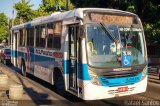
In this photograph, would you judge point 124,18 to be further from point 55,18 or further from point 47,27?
point 47,27

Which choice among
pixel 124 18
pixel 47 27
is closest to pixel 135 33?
pixel 124 18

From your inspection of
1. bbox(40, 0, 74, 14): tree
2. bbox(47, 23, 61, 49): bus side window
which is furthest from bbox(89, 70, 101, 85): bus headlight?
bbox(40, 0, 74, 14): tree

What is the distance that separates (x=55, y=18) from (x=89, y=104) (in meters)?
3.90

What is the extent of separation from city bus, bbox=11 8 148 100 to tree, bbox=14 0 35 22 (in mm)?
42059

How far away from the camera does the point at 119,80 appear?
10.2m

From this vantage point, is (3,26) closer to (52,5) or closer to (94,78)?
(52,5)

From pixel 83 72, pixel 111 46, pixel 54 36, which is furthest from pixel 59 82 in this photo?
pixel 111 46

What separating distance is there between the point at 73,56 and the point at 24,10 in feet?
146

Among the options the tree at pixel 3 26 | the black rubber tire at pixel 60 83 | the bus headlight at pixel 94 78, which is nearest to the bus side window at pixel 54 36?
the black rubber tire at pixel 60 83

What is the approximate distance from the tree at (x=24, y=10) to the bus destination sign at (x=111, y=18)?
43429 millimetres

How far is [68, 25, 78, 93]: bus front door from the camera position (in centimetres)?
1078

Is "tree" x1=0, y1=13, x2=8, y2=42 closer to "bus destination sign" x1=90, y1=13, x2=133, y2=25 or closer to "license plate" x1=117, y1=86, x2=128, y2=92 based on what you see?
"bus destination sign" x1=90, y1=13, x2=133, y2=25

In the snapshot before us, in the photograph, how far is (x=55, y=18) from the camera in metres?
12.9

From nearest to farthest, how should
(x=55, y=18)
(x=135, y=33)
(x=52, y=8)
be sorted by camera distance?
1. (x=135, y=33)
2. (x=55, y=18)
3. (x=52, y=8)
